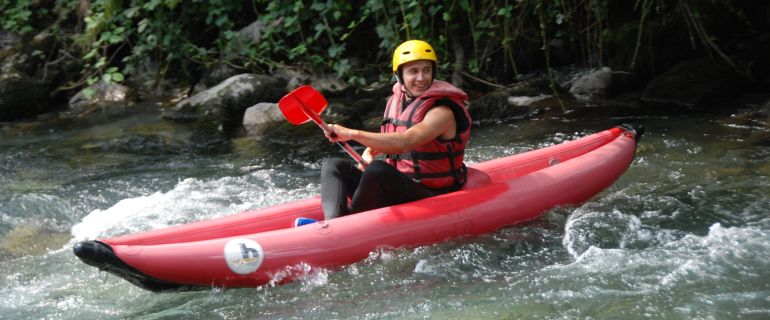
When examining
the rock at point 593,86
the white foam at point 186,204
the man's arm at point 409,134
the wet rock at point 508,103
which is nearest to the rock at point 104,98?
the white foam at point 186,204

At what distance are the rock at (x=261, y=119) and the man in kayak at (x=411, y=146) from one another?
9.46ft

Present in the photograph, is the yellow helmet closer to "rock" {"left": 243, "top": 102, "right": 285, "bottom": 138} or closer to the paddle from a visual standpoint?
the paddle

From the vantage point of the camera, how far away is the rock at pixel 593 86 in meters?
6.71

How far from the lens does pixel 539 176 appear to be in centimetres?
409

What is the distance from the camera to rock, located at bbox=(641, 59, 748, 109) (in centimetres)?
618

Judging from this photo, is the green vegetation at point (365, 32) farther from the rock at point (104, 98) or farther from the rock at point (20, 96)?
the rock at point (20, 96)

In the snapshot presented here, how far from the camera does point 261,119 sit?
22.1 feet

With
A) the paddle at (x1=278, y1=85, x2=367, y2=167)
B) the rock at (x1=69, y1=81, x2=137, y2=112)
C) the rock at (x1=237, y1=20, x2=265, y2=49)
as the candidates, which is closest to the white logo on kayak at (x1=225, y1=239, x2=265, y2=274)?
the paddle at (x1=278, y1=85, x2=367, y2=167)

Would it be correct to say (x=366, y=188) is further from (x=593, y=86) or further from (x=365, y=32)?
(x=365, y=32)

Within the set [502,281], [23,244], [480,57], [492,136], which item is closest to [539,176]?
[502,281]

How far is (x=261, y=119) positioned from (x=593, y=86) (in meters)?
2.80

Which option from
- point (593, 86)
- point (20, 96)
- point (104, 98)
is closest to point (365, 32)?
point (593, 86)

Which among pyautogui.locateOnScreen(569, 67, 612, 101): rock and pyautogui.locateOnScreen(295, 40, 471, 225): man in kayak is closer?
pyautogui.locateOnScreen(295, 40, 471, 225): man in kayak

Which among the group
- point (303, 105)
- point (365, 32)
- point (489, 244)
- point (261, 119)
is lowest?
point (489, 244)
